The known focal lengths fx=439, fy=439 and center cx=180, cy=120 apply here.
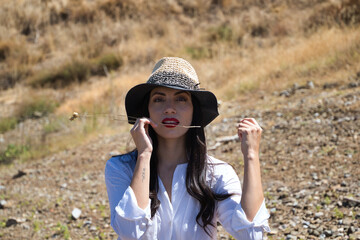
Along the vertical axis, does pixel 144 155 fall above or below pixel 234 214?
above

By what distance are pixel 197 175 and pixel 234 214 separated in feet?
0.98

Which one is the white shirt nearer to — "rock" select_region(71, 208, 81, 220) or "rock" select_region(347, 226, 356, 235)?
"rock" select_region(347, 226, 356, 235)

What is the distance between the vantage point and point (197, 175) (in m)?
2.24

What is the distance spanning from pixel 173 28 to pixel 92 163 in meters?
11.1

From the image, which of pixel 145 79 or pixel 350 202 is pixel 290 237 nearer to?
pixel 350 202

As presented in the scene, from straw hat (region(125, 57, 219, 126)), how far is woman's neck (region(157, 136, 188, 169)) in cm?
20

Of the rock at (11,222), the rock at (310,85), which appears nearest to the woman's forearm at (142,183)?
the rock at (11,222)

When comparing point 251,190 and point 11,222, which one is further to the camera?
point 11,222

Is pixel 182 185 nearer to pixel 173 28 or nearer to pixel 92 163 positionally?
pixel 92 163

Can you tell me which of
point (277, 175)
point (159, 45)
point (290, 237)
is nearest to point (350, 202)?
point (290, 237)

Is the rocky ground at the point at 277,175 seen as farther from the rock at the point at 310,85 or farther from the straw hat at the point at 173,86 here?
the straw hat at the point at 173,86

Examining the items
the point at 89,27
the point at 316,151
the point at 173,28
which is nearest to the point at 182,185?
the point at 316,151

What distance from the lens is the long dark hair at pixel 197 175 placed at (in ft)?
7.06

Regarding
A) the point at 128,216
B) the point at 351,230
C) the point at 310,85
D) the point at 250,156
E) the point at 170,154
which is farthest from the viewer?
the point at 310,85
